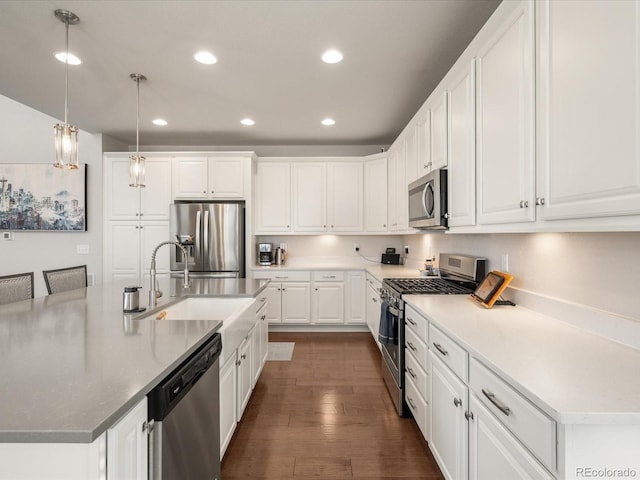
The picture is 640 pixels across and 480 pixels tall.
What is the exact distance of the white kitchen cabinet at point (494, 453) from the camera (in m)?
0.98

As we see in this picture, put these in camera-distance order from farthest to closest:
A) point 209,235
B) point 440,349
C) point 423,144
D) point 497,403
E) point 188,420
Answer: point 209,235 < point 423,144 < point 440,349 < point 188,420 < point 497,403

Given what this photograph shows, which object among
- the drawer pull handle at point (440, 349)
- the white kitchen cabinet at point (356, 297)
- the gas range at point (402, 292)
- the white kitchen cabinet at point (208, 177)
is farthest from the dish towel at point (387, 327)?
the white kitchen cabinet at point (208, 177)

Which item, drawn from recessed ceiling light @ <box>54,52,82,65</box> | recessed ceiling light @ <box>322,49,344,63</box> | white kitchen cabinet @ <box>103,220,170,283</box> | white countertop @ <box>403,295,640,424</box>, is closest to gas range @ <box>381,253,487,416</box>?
white countertop @ <box>403,295,640,424</box>

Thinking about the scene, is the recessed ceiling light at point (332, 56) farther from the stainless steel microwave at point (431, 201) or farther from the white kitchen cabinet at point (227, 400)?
the white kitchen cabinet at point (227, 400)

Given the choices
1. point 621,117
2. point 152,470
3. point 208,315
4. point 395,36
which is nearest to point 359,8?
point 395,36

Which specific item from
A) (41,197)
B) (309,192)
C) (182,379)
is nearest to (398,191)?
(309,192)

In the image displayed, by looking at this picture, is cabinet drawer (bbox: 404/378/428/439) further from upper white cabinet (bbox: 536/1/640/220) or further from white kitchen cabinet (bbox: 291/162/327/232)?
white kitchen cabinet (bbox: 291/162/327/232)

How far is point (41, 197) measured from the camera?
4457 millimetres

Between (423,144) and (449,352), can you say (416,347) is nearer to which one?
(449,352)

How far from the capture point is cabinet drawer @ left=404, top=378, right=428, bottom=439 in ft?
6.38

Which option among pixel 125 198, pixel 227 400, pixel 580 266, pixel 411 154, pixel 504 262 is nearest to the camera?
pixel 580 266

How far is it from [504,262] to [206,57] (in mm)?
2642

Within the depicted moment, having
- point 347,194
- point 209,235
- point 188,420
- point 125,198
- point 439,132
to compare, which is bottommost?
point 188,420

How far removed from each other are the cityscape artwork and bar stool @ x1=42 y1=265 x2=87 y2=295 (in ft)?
6.29
